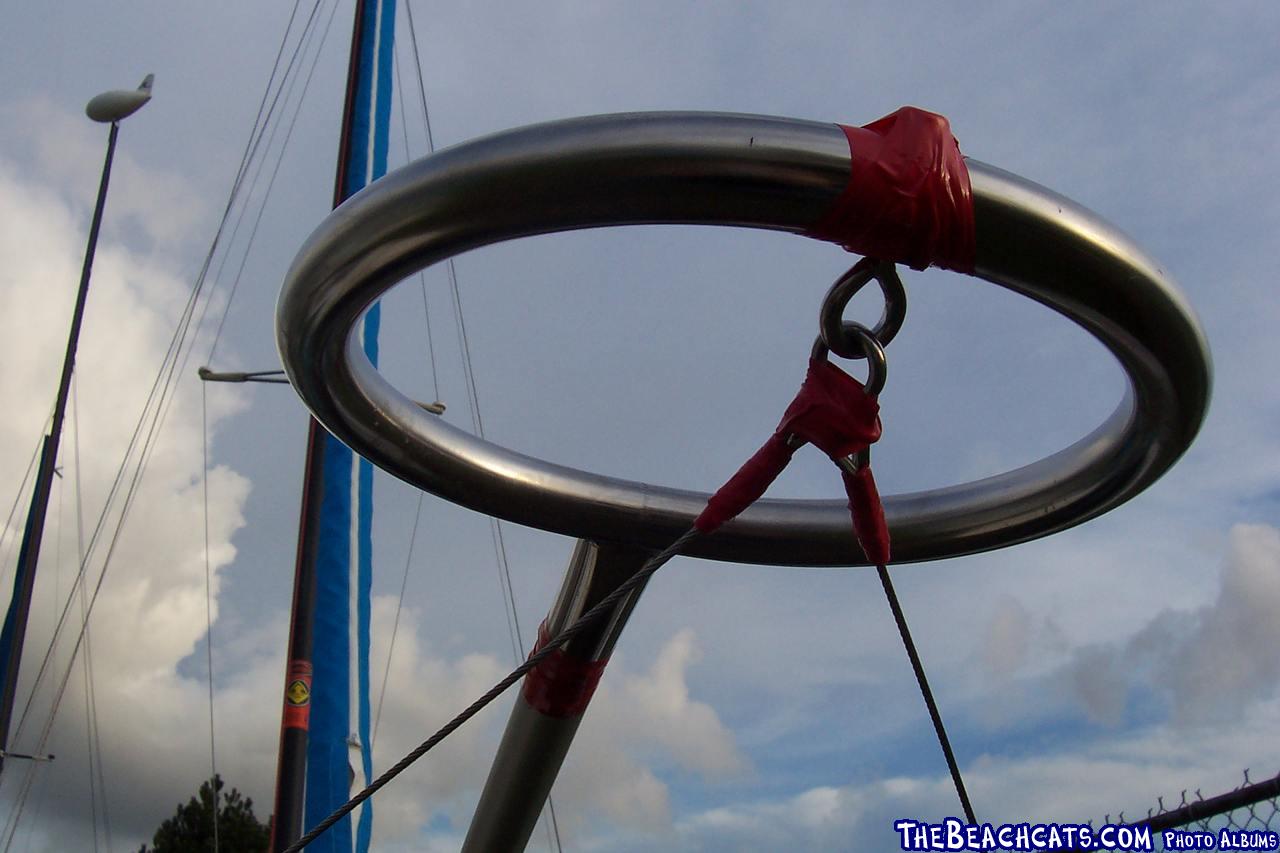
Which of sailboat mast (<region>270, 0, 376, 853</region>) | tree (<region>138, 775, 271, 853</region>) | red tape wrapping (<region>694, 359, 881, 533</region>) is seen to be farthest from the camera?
tree (<region>138, 775, 271, 853</region>)

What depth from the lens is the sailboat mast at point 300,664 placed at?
24.5 ft

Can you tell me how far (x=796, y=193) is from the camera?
5.60 feet

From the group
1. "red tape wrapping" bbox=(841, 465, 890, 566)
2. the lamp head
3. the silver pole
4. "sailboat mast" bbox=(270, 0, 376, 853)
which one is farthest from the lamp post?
"red tape wrapping" bbox=(841, 465, 890, 566)

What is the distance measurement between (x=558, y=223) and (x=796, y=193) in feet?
1.16

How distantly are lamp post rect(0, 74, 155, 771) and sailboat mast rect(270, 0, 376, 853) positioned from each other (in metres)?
7.77

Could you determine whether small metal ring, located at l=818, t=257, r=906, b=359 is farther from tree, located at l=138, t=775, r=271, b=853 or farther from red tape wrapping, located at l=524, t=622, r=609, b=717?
tree, located at l=138, t=775, r=271, b=853

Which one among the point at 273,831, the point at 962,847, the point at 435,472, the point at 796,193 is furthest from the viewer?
the point at 273,831

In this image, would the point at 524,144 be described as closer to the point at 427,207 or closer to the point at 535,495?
the point at 427,207

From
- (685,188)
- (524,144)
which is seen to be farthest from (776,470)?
(524,144)

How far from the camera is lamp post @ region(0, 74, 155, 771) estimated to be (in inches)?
552

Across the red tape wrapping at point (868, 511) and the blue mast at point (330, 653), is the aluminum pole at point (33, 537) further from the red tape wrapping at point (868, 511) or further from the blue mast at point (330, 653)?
the red tape wrapping at point (868, 511)

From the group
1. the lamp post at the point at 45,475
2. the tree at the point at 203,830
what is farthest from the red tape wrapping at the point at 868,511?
the tree at the point at 203,830

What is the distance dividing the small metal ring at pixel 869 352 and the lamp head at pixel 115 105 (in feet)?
54.7

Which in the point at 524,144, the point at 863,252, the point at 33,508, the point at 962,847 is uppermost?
the point at 33,508
